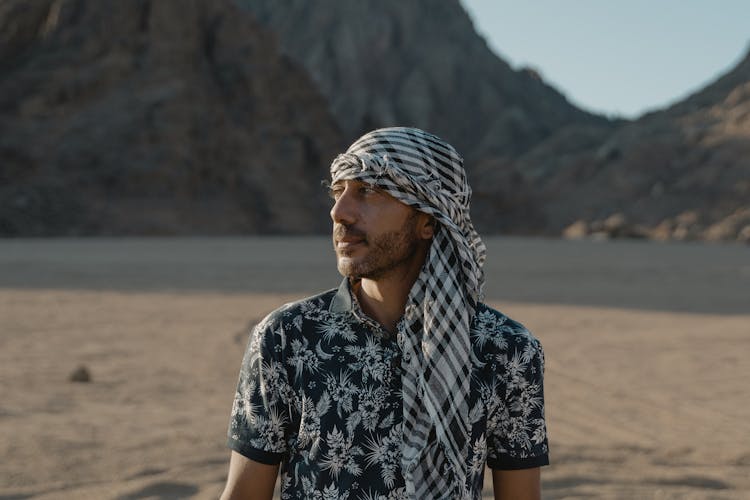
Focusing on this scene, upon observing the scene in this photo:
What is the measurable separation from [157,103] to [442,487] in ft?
153

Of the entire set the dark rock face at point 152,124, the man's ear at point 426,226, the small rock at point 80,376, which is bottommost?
the man's ear at point 426,226

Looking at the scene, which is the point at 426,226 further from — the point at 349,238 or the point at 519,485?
the point at 519,485

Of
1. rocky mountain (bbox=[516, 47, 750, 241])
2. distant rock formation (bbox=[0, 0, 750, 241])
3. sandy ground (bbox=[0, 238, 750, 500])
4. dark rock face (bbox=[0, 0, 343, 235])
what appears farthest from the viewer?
rocky mountain (bbox=[516, 47, 750, 241])

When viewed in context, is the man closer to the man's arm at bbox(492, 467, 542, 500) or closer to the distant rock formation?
the man's arm at bbox(492, 467, 542, 500)

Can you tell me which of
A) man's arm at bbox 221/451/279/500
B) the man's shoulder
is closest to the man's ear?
the man's shoulder

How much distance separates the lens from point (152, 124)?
46.3m

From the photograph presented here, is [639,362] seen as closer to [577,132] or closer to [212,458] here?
[212,458]

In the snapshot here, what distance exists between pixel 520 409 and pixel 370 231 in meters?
0.55

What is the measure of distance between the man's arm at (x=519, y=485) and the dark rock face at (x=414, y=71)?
9650cm

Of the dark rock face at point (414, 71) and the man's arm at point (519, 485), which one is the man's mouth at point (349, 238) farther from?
the dark rock face at point (414, 71)

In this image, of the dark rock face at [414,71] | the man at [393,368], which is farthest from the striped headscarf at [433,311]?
the dark rock face at [414,71]

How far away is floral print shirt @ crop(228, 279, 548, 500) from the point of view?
2250mm

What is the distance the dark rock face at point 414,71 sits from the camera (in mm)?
101438

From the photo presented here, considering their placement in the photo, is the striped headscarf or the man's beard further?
the man's beard
